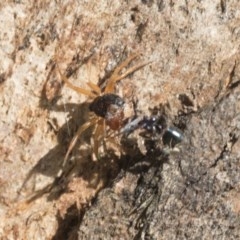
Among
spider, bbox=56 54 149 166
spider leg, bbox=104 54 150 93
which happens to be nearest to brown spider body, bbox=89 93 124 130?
spider, bbox=56 54 149 166

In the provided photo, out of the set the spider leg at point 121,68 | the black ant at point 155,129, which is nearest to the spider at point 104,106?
the spider leg at point 121,68

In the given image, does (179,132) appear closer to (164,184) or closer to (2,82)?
(164,184)

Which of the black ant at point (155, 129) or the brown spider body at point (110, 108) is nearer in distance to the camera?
the black ant at point (155, 129)

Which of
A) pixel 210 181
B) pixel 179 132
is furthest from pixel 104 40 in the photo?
pixel 210 181

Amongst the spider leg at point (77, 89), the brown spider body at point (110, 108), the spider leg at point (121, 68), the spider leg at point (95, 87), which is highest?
the spider leg at point (121, 68)

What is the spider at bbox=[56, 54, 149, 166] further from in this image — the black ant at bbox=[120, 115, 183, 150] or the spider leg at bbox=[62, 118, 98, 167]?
the black ant at bbox=[120, 115, 183, 150]

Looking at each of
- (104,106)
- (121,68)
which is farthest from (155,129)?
(104,106)

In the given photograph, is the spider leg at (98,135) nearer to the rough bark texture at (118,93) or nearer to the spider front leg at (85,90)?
the rough bark texture at (118,93)
